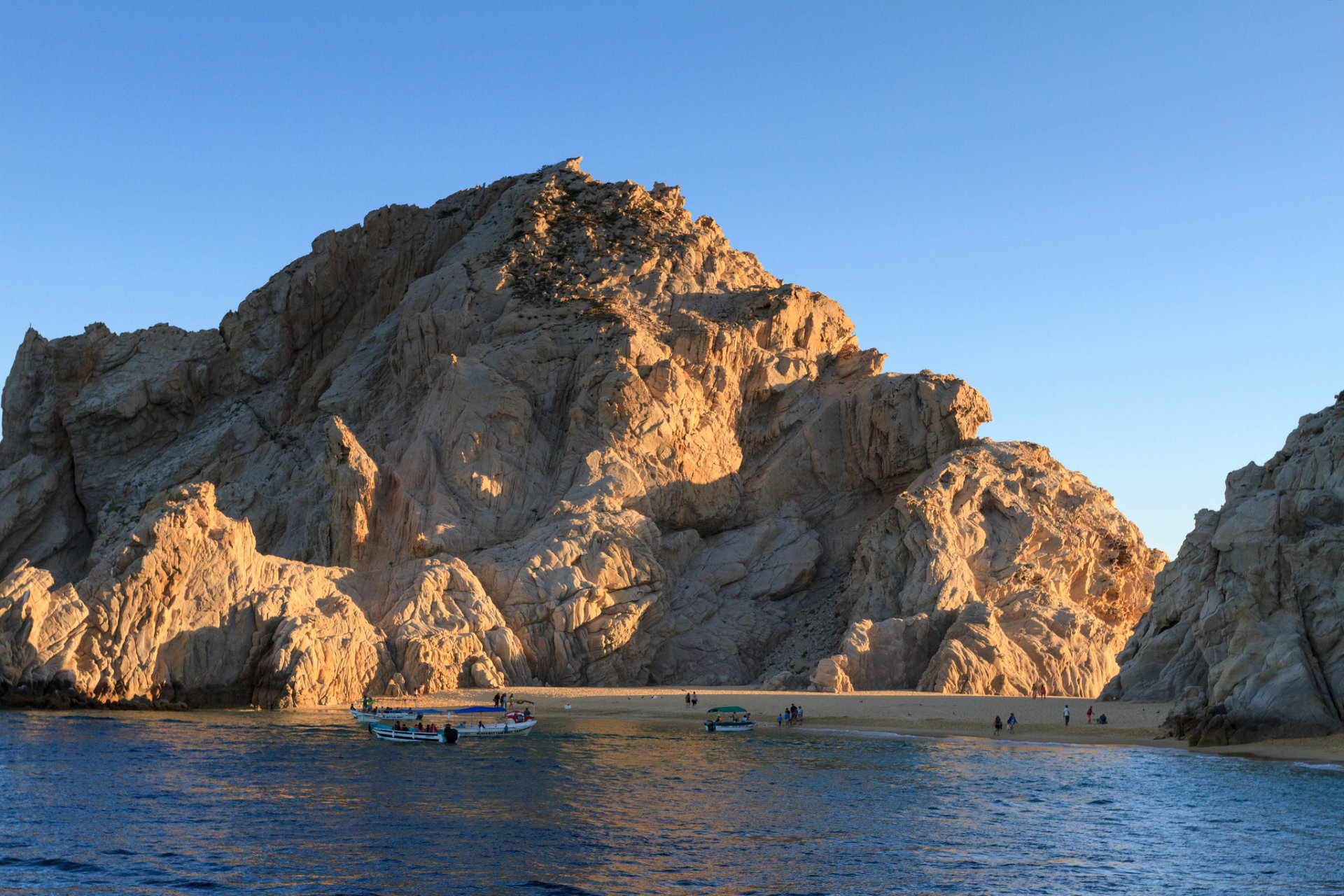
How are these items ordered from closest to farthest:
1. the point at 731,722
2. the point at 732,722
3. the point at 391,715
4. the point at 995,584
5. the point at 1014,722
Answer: the point at 1014,722 → the point at 391,715 → the point at 731,722 → the point at 732,722 → the point at 995,584

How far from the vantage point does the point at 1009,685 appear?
70.4 m

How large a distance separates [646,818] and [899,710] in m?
29.4

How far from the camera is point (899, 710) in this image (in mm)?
62438

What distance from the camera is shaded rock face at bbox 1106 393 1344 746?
46.3 metres

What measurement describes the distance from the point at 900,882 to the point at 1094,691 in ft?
155

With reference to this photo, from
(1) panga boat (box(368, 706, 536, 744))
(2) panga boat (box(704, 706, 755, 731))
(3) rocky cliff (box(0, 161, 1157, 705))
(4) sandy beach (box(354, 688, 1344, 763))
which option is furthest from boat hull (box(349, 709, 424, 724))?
(2) panga boat (box(704, 706, 755, 731))

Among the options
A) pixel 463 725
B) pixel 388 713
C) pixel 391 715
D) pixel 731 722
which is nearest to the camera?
pixel 463 725

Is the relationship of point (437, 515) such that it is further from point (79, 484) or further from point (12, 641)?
point (79, 484)

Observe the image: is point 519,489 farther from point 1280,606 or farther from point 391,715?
point 1280,606

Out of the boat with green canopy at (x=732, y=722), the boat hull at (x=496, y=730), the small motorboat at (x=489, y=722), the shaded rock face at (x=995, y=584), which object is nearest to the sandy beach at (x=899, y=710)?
the boat with green canopy at (x=732, y=722)

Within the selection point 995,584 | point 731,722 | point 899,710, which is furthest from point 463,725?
point 995,584

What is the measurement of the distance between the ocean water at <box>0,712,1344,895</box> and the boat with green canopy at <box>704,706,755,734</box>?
6.55m

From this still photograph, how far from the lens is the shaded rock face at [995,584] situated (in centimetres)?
7125

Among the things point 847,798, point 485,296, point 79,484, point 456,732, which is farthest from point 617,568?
point 79,484
